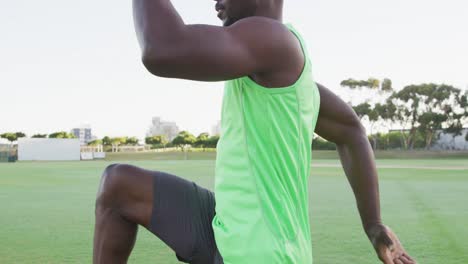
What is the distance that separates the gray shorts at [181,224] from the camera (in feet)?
5.72

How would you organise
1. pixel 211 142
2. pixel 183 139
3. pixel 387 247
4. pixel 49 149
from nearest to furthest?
pixel 387 247, pixel 49 149, pixel 211 142, pixel 183 139

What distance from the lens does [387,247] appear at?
186 centimetres

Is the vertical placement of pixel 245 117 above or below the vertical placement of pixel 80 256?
above

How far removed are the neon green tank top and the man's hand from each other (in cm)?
42

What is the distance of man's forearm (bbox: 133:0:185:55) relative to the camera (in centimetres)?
132

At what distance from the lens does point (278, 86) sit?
1.45m

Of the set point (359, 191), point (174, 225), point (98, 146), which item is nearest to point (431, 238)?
point (359, 191)

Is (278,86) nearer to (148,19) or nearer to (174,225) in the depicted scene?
(148,19)

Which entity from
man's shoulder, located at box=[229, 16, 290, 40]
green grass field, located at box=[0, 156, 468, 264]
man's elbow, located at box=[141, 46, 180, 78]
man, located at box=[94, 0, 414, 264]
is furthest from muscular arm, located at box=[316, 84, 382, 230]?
green grass field, located at box=[0, 156, 468, 264]

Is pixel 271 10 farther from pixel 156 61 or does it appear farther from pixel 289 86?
pixel 156 61

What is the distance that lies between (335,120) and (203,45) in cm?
75

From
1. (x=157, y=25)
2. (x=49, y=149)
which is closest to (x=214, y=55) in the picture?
(x=157, y=25)

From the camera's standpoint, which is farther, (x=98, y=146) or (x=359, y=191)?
(x=98, y=146)

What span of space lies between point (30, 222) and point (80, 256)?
91.2 inches
